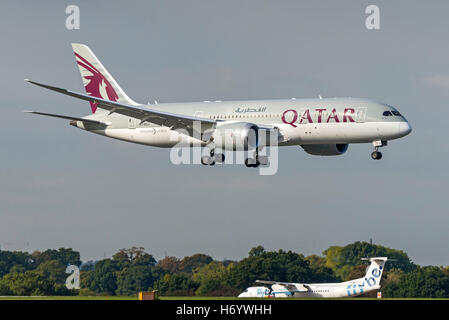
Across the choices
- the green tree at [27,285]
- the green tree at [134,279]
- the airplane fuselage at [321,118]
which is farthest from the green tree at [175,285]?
the airplane fuselage at [321,118]

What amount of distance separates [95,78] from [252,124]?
23918 millimetres

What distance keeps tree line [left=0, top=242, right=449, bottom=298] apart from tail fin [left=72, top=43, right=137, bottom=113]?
24.6 meters

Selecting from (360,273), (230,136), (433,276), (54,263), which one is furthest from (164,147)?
(54,263)

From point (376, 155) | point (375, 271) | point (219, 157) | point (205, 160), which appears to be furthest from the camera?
point (375, 271)

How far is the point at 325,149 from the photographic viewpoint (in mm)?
87562

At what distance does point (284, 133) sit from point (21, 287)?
4742 cm

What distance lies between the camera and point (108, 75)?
326 feet

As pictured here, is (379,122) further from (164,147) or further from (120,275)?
(120,275)

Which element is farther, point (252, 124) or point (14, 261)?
point (14, 261)

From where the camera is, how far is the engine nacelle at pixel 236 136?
80.1m

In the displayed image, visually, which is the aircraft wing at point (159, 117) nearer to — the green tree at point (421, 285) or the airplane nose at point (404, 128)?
the airplane nose at point (404, 128)

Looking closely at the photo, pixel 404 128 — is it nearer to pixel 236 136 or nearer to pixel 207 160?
pixel 236 136

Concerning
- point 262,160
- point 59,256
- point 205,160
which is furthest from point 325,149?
point 59,256
